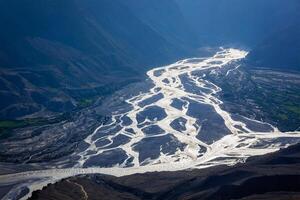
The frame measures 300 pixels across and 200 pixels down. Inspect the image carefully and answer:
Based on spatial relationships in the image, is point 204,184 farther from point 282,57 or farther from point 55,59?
point 282,57

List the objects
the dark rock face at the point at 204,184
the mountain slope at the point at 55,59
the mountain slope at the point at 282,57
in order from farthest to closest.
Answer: the mountain slope at the point at 282,57 < the mountain slope at the point at 55,59 < the dark rock face at the point at 204,184

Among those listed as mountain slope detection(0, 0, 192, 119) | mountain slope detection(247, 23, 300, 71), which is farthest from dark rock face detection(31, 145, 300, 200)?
mountain slope detection(247, 23, 300, 71)

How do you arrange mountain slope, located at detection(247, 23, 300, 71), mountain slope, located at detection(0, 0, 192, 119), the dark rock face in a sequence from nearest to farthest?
the dark rock face < mountain slope, located at detection(0, 0, 192, 119) < mountain slope, located at detection(247, 23, 300, 71)

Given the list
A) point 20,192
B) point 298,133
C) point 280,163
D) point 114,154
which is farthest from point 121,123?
point 280,163

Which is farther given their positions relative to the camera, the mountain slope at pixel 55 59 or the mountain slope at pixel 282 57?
the mountain slope at pixel 282 57

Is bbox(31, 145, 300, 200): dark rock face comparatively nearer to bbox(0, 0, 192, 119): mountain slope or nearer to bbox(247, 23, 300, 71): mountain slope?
bbox(0, 0, 192, 119): mountain slope

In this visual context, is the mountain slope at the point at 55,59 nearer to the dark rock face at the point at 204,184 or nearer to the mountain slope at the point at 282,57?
the mountain slope at the point at 282,57

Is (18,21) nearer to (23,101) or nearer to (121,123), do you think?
(23,101)

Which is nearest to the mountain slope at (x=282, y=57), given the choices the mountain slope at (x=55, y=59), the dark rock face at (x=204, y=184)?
the mountain slope at (x=55, y=59)
